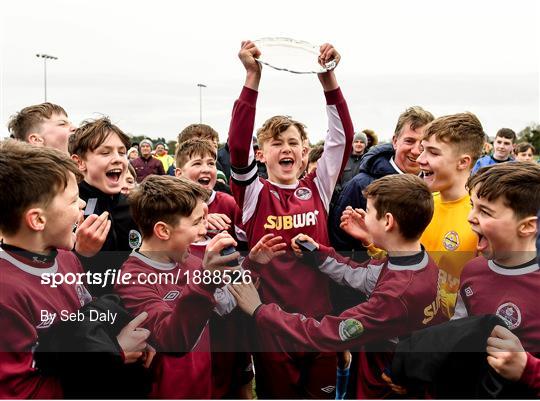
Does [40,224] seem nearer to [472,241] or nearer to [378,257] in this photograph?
[378,257]

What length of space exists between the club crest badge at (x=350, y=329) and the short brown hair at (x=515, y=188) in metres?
0.78

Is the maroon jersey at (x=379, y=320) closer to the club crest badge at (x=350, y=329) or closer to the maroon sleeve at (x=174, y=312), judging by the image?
the club crest badge at (x=350, y=329)

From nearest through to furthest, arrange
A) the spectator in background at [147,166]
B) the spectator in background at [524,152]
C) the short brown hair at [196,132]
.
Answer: the short brown hair at [196,132]
the spectator in background at [524,152]
the spectator in background at [147,166]

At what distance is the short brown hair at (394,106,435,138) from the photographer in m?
3.47

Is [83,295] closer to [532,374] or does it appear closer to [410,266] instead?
[410,266]

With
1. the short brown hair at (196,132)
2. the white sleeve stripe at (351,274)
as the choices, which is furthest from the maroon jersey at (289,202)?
the short brown hair at (196,132)

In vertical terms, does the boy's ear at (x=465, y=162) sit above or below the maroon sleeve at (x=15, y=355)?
above

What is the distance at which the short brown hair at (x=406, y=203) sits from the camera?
7.77 ft

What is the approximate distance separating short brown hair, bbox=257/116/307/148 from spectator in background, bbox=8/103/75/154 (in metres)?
1.34

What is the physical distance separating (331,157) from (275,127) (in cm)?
41

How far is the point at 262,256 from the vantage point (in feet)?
8.83

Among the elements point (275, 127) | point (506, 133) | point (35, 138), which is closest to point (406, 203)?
point (275, 127)

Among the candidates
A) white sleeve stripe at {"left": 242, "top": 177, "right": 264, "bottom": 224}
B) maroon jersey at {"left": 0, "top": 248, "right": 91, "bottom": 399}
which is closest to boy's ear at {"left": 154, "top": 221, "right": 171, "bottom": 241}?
maroon jersey at {"left": 0, "top": 248, "right": 91, "bottom": 399}

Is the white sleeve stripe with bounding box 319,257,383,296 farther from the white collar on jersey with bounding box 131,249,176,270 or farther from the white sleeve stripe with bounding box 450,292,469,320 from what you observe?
the white collar on jersey with bounding box 131,249,176,270
